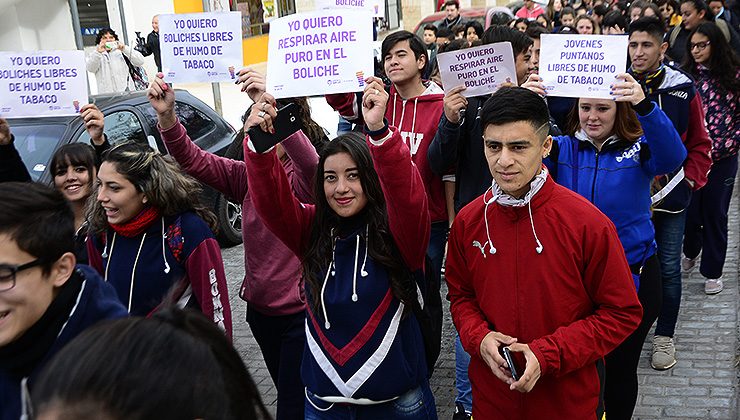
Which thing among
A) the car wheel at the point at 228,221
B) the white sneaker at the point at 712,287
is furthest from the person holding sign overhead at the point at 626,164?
the car wheel at the point at 228,221

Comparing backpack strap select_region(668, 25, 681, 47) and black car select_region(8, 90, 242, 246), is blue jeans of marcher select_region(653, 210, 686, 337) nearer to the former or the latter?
black car select_region(8, 90, 242, 246)

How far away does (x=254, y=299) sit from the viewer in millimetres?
3998

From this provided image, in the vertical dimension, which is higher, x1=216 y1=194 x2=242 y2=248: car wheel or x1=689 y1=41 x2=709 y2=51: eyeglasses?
x1=689 y1=41 x2=709 y2=51: eyeglasses

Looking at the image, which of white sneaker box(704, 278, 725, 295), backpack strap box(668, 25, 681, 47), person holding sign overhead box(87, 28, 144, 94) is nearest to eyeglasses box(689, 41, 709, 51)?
white sneaker box(704, 278, 725, 295)

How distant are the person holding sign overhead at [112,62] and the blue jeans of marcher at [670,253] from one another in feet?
31.9

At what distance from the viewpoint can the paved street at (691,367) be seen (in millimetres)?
4730

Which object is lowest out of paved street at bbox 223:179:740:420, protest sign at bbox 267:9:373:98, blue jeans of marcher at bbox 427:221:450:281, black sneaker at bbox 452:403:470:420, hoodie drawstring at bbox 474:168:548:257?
paved street at bbox 223:179:740:420

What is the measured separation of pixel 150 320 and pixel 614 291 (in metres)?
1.92

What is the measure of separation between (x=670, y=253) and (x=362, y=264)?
2.73m

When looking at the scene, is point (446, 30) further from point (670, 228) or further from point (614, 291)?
point (614, 291)

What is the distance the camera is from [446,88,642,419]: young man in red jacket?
9.34 ft

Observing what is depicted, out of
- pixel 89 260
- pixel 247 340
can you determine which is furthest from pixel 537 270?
pixel 247 340

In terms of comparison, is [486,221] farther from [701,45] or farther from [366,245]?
[701,45]

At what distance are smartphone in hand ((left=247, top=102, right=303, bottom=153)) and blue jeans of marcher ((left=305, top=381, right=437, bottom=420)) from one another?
1.07 meters
